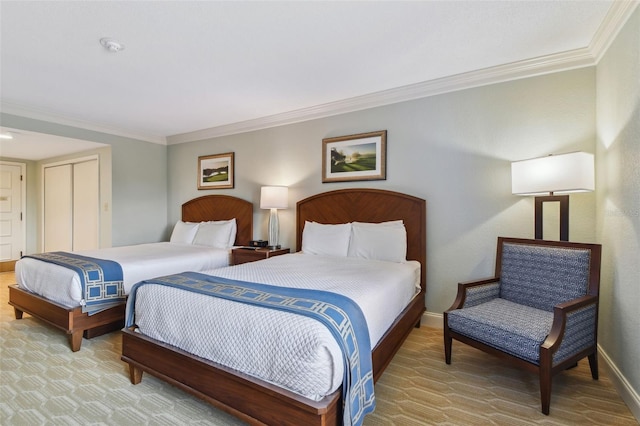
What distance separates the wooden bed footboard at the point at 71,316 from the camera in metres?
2.58

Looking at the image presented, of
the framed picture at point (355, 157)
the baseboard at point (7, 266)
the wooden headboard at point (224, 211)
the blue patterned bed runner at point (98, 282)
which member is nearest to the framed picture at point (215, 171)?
the wooden headboard at point (224, 211)

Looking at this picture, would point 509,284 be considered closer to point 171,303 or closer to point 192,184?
point 171,303

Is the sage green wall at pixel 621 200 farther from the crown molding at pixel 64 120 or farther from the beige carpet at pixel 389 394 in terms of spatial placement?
the crown molding at pixel 64 120

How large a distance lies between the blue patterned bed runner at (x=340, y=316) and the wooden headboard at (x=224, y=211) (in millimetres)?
2527

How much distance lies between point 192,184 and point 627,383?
18.2ft

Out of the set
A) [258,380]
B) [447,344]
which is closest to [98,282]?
[258,380]

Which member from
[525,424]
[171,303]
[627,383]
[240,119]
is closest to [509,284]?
[627,383]

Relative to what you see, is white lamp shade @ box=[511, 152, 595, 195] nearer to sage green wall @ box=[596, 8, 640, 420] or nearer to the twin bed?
sage green wall @ box=[596, 8, 640, 420]

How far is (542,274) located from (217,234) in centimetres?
376

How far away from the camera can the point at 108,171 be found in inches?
191

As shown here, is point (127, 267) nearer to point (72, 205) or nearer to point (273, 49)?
point (273, 49)

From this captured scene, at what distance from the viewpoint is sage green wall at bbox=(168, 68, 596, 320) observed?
2.60 metres

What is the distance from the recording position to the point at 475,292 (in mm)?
2441

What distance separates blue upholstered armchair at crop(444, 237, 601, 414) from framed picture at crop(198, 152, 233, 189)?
3.70 metres
